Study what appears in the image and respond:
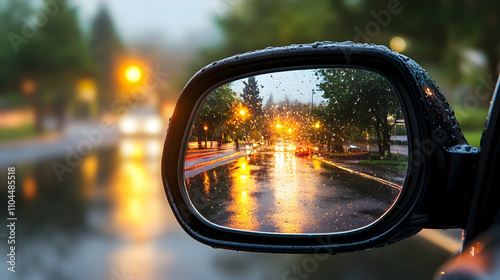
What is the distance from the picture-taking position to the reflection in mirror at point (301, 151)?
3.66 feet

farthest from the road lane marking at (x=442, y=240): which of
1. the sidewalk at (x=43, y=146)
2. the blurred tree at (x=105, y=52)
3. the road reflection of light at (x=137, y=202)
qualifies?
the blurred tree at (x=105, y=52)

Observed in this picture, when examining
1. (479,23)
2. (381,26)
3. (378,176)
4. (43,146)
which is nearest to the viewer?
(378,176)

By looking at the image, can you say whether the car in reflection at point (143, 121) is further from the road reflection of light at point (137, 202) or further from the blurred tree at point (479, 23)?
the blurred tree at point (479, 23)

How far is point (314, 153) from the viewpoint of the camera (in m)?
1.16

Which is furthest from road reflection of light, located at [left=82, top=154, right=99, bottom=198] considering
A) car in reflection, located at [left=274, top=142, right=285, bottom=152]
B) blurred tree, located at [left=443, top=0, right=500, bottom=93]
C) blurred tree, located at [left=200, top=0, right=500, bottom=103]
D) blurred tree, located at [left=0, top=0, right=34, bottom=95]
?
blurred tree, located at [left=0, top=0, right=34, bottom=95]

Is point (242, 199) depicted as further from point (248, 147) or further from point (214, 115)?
point (214, 115)

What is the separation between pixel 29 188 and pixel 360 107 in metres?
13.0

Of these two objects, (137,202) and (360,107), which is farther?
(137,202)

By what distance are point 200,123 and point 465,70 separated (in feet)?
65.6

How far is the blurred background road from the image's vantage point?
524 cm

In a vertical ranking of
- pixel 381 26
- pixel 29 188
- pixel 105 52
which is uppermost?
pixel 105 52

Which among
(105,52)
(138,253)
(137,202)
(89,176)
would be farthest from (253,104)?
(105,52)

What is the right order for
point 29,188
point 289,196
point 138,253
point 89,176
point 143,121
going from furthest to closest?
point 143,121 < point 89,176 < point 29,188 < point 138,253 < point 289,196

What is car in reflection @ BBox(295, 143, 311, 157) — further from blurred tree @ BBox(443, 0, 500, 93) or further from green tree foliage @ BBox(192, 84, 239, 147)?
blurred tree @ BBox(443, 0, 500, 93)
